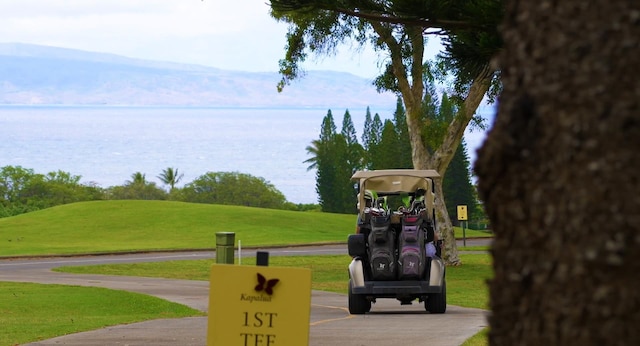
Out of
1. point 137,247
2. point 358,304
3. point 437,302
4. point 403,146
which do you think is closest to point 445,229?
point 437,302

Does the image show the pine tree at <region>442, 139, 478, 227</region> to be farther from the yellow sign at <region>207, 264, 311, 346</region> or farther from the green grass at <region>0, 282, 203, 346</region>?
the yellow sign at <region>207, 264, 311, 346</region>

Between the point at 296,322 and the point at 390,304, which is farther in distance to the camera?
the point at 390,304

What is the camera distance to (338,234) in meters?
58.2

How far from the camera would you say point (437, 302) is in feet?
60.1

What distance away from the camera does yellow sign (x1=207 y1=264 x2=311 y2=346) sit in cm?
627

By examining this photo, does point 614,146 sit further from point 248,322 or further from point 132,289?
point 132,289

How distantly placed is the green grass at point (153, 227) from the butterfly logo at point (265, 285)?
131 ft

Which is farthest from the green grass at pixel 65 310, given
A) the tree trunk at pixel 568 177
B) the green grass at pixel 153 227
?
the green grass at pixel 153 227

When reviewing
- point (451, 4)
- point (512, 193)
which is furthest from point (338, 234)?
point (512, 193)

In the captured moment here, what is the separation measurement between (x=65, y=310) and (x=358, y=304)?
6345mm

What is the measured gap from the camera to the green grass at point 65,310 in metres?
15.7

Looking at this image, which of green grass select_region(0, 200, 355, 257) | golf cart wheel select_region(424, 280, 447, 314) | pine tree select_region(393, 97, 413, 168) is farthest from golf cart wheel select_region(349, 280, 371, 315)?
pine tree select_region(393, 97, 413, 168)

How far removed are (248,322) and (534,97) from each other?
364cm

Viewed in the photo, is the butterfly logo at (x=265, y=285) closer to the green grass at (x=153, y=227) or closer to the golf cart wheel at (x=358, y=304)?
the golf cart wheel at (x=358, y=304)
